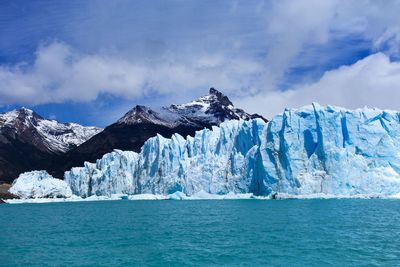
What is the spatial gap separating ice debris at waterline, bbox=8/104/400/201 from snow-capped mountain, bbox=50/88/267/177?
7060 cm

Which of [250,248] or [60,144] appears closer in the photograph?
[250,248]

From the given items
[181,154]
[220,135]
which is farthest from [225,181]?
[181,154]

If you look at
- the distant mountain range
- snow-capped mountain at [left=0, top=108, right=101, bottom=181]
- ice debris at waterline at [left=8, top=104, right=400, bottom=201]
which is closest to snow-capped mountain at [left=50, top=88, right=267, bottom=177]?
the distant mountain range

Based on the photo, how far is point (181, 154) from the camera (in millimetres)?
57969

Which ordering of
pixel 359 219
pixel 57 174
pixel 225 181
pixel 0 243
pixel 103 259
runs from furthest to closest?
→ pixel 57 174
pixel 225 181
pixel 359 219
pixel 0 243
pixel 103 259

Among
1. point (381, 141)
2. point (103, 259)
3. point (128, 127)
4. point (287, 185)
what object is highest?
point (128, 127)

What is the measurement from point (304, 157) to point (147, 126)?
90220 millimetres

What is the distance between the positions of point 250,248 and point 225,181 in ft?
109

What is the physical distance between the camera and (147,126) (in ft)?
428

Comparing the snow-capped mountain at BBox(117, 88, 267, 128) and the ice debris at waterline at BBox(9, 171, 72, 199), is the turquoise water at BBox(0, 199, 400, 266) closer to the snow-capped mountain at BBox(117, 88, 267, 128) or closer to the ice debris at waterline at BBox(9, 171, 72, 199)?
the ice debris at waterline at BBox(9, 171, 72, 199)

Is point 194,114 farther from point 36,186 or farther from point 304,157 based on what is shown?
point 304,157

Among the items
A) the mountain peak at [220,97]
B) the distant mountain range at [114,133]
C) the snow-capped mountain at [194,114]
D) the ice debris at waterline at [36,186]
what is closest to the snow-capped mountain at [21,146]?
the distant mountain range at [114,133]

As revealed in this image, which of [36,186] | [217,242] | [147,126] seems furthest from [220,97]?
[217,242]

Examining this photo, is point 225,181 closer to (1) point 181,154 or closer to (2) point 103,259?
(1) point 181,154
